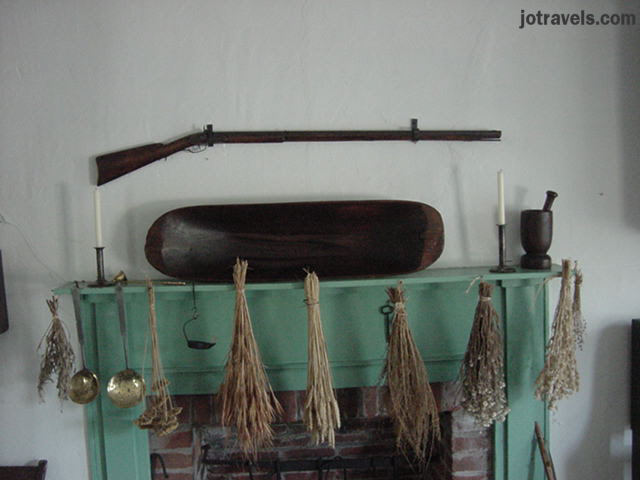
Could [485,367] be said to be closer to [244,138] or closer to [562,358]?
[562,358]

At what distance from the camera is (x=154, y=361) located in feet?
4.03

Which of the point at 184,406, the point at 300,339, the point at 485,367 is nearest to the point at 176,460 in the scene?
the point at 184,406

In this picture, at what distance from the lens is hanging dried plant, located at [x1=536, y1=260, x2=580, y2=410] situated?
1.23 metres

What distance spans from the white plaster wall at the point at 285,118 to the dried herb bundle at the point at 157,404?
0.22 m

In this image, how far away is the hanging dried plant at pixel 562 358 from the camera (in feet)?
4.03

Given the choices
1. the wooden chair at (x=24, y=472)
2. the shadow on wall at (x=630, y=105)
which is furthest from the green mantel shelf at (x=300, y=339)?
the shadow on wall at (x=630, y=105)

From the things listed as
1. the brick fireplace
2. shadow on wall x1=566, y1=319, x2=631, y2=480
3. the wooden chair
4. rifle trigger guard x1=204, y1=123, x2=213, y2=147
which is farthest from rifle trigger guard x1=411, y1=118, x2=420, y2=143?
the wooden chair

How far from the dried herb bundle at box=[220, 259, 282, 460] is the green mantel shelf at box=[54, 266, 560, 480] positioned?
99 mm

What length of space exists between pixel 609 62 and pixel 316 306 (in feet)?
3.64

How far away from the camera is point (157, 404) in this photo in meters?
1.25

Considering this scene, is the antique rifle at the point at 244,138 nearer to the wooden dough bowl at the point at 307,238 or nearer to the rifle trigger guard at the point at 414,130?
the rifle trigger guard at the point at 414,130

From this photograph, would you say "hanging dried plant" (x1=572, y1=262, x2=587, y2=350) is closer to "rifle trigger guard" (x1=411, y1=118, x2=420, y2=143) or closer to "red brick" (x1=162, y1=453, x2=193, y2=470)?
"rifle trigger guard" (x1=411, y1=118, x2=420, y2=143)

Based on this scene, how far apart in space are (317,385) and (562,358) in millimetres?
657

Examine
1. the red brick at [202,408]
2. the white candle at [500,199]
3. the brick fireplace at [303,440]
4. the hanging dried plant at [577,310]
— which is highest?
the white candle at [500,199]
